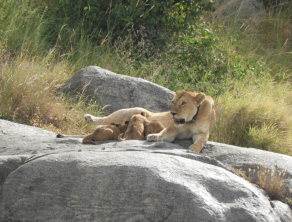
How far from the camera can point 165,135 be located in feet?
19.1

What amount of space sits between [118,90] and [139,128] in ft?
9.72

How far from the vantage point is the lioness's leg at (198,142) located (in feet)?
18.5

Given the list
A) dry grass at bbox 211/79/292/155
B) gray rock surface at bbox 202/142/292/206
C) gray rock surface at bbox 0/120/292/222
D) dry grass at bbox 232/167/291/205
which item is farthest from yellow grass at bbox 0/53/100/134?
dry grass at bbox 232/167/291/205

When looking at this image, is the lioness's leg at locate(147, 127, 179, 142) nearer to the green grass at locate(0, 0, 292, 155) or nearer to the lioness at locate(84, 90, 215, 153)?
the lioness at locate(84, 90, 215, 153)

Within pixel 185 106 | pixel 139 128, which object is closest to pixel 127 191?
pixel 139 128

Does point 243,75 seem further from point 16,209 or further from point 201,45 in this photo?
point 16,209

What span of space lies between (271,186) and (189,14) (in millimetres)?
7269

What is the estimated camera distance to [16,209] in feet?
14.3

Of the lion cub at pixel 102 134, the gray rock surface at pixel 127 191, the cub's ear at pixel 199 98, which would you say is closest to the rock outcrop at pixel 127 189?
the gray rock surface at pixel 127 191

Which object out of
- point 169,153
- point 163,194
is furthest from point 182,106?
point 163,194

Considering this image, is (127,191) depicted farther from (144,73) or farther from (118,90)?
(144,73)

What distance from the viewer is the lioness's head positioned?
5859mm

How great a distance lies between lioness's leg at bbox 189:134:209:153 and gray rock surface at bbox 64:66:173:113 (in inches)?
107

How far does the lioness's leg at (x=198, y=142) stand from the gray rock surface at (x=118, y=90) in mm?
2713
